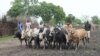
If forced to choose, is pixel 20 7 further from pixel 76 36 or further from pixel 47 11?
pixel 76 36

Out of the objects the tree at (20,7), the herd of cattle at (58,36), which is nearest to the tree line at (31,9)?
the tree at (20,7)

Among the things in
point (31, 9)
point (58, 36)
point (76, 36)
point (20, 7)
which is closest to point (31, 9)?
point (31, 9)

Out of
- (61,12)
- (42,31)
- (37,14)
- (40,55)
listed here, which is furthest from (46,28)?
(61,12)

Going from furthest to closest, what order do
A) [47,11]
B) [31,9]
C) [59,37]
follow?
1. [47,11]
2. [31,9]
3. [59,37]

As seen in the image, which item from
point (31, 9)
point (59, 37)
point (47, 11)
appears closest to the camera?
point (59, 37)

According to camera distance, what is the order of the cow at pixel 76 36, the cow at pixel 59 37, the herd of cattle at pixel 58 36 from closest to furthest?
the cow at pixel 76 36
the herd of cattle at pixel 58 36
the cow at pixel 59 37

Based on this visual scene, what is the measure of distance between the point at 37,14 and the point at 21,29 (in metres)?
31.5

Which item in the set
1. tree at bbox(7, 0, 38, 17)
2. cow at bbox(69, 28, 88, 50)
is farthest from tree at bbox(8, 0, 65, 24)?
cow at bbox(69, 28, 88, 50)

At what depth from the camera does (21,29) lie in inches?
1011

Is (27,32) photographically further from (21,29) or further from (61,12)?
(61,12)

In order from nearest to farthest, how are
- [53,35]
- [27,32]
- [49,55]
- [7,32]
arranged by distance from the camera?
[49,55]
[53,35]
[27,32]
[7,32]

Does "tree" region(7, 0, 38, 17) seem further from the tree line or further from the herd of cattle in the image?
the herd of cattle

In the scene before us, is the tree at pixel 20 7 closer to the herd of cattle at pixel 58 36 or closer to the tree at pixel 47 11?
the tree at pixel 47 11

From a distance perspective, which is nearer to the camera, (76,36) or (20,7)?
(76,36)
